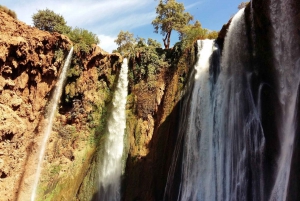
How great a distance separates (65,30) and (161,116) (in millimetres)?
11444

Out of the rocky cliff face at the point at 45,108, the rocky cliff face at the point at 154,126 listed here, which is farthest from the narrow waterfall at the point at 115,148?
the rocky cliff face at the point at 45,108

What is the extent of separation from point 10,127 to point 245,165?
46.0ft

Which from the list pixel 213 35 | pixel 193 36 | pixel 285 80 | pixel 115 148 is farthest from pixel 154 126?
pixel 285 80

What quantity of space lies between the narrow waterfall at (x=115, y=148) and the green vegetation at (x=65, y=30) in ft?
10.9

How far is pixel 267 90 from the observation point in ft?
35.2

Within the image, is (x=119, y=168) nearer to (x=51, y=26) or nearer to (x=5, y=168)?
(x=5, y=168)

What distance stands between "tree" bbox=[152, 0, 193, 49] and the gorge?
579cm

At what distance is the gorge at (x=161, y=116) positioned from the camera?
10047 millimetres

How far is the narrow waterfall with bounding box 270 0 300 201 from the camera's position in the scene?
8.58 metres

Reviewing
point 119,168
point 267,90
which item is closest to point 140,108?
point 119,168

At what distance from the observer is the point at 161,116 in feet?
56.7

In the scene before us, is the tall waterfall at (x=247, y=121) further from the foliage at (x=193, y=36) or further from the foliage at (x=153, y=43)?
the foliage at (x=153, y=43)

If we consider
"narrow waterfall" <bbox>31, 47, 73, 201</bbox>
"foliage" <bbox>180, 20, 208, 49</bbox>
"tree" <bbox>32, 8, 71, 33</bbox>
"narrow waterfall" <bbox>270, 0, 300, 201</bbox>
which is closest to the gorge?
"narrow waterfall" <bbox>270, 0, 300, 201</bbox>

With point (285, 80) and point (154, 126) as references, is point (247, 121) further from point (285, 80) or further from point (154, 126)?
point (154, 126)
